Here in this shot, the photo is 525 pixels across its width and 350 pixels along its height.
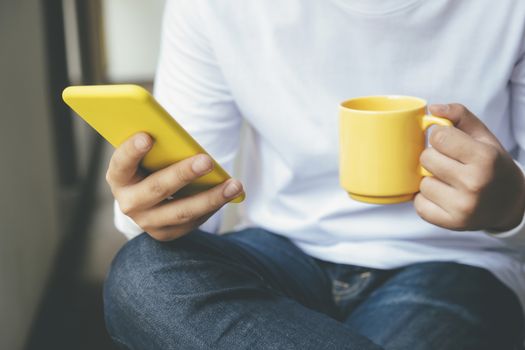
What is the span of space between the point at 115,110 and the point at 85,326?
37.4 inches

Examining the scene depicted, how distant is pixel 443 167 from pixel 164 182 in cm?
29

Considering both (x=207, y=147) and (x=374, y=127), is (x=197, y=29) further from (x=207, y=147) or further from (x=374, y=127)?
(x=374, y=127)

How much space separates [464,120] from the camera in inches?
33.9

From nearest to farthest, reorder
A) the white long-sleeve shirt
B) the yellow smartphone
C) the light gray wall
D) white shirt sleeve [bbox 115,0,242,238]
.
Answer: the yellow smartphone → the white long-sleeve shirt → white shirt sleeve [bbox 115,0,242,238] → the light gray wall

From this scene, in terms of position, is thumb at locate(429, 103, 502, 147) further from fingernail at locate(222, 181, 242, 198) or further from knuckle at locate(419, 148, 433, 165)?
fingernail at locate(222, 181, 242, 198)

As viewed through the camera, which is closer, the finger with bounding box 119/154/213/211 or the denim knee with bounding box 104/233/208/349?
the finger with bounding box 119/154/213/211

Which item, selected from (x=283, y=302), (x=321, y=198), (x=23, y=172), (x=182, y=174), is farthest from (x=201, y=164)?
(x=23, y=172)

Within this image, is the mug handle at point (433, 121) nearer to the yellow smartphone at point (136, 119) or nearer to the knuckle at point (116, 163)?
the yellow smartphone at point (136, 119)

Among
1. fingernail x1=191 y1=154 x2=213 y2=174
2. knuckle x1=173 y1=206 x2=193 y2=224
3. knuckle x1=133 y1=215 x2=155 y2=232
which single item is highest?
fingernail x1=191 y1=154 x2=213 y2=174

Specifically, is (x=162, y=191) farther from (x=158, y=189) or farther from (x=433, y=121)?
(x=433, y=121)

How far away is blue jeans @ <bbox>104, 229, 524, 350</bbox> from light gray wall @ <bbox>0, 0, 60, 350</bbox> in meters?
0.45

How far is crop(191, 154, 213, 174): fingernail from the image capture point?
32.6 inches

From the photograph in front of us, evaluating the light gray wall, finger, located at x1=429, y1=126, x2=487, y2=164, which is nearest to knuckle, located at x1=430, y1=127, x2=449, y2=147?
finger, located at x1=429, y1=126, x2=487, y2=164

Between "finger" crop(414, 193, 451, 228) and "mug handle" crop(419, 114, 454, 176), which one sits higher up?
"mug handle" crop(419, 114, 454, 176)
